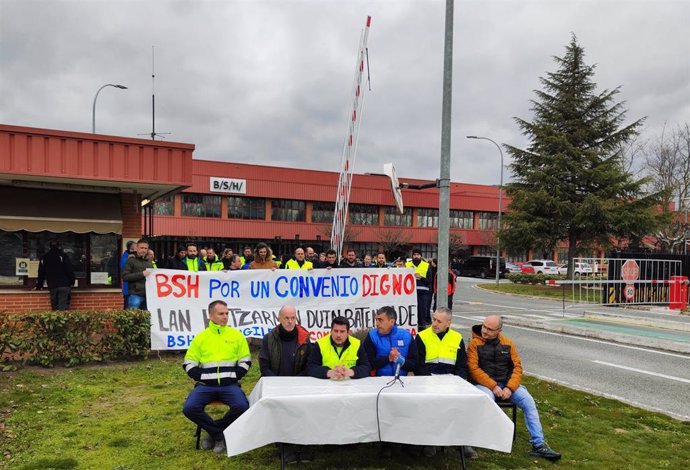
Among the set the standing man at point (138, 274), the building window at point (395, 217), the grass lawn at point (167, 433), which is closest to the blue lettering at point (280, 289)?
the grass lawn at point (167, 433)

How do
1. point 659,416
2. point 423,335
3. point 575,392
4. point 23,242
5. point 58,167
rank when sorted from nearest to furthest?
point 423,335 < point 659,416 < point 575,392 < point 58,167 < point 23,242

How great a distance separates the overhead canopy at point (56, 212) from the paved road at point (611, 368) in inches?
352

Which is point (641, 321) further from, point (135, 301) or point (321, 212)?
point (321, 212)

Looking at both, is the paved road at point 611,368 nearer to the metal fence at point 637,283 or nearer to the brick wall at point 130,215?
the brick wall at point 130,215

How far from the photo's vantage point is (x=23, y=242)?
1219cm

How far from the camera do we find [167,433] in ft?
19.1

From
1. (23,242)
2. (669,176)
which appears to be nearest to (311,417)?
(23,242)

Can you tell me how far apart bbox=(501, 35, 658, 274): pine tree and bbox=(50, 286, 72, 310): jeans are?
1081 inches

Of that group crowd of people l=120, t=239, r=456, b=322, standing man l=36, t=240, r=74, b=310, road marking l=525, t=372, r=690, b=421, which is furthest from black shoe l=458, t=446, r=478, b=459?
standing man l=36, t=240, r=74, b=310

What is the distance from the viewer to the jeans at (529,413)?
551 centimetres

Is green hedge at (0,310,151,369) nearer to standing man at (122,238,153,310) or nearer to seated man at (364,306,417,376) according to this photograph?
standing man at (122,238,153,310)

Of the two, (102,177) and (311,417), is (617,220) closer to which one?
(102,177)

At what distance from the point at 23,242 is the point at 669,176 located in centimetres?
4149

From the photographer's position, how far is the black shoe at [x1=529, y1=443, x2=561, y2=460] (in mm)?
5336
